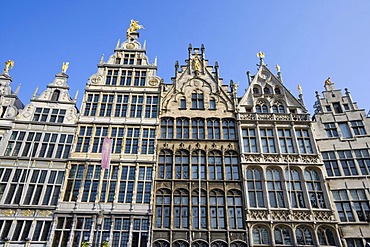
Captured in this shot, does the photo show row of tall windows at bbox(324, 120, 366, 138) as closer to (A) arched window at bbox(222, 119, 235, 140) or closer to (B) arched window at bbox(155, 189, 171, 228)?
(A) arched window at bbox(222, 119, 235, 140)

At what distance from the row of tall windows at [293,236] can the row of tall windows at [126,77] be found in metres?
17.3

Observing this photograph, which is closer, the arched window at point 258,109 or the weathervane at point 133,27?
the arched window at point 258,109

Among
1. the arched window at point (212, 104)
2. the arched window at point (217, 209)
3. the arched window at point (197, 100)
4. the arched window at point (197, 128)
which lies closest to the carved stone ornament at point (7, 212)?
the arched window at point (217, 209)

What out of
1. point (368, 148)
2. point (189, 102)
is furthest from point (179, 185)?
point (368, 148)

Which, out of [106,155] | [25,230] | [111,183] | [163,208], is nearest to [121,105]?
[106,155]

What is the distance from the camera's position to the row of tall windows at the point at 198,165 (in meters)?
22.2

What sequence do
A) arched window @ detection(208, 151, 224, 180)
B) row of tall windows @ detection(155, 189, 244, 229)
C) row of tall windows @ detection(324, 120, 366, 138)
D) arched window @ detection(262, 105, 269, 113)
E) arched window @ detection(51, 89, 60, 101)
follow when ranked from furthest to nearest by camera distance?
arched window @ detection(262, 105, 269, 113) < arched window @ detection(51, 89, 60, 101) < row of tall windows @ detection(324, 120, 366, 138) < arched window @ detection(208, 151, 224, 180) < row of tall windows @ detection(155, 189, 244, 229)

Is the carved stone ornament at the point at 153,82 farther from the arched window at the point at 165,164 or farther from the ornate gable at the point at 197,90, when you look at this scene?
the arched window at the point at 165,164

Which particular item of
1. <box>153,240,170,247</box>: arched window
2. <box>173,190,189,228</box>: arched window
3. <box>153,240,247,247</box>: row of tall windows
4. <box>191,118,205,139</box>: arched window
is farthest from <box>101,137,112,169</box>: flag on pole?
<box>191,118,205,139</box>: arched window

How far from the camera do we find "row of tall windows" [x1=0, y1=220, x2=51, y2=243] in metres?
18.7

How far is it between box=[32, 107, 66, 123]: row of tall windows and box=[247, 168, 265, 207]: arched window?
688 inches

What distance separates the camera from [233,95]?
26531 millimetres

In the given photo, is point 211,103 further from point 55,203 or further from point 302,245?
point 55,203

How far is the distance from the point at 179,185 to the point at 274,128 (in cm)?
1037
